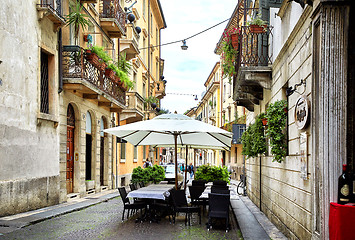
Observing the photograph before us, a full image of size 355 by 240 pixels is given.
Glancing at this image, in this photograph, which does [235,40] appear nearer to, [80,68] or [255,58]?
[255,58]

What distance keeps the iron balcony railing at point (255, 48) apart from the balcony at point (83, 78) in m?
6.22

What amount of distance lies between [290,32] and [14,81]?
7.43 m

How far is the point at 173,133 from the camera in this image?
1211cm

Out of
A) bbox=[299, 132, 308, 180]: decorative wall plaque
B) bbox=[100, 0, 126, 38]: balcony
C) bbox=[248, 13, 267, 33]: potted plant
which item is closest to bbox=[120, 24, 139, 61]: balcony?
bbox=[100, 0, 126, 38]: balcony

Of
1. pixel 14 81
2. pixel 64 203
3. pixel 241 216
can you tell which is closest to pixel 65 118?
pixel 64 203

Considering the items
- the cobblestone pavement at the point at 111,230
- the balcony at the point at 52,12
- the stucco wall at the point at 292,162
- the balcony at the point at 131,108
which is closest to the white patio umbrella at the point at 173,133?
the stucco wall at the point at 292,162

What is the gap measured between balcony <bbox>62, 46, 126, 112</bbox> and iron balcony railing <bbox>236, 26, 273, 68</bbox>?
6222 millimetres

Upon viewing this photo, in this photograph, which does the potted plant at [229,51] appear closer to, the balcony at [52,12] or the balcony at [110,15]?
the balcony at [52,12]

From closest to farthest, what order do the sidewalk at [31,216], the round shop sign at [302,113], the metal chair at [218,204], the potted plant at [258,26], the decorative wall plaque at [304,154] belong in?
1. the round shop sign at [302,113]
2. the decorative wall plaque at [304,154]
3. the sidewalk at [31,216]
4. the metal chair at [218,204]
5. the potted plant at [258,26]

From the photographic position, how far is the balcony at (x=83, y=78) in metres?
14.9

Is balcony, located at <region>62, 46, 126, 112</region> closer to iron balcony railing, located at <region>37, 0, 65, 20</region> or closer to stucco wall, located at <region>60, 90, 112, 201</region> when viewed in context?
stucco wall, located at <region>60, 90, 112, 201</region>

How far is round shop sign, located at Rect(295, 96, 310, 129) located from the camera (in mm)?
6493

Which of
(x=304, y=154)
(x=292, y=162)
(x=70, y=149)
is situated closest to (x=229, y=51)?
(x=292, y=162)

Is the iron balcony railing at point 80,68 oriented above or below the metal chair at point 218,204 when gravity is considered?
above
